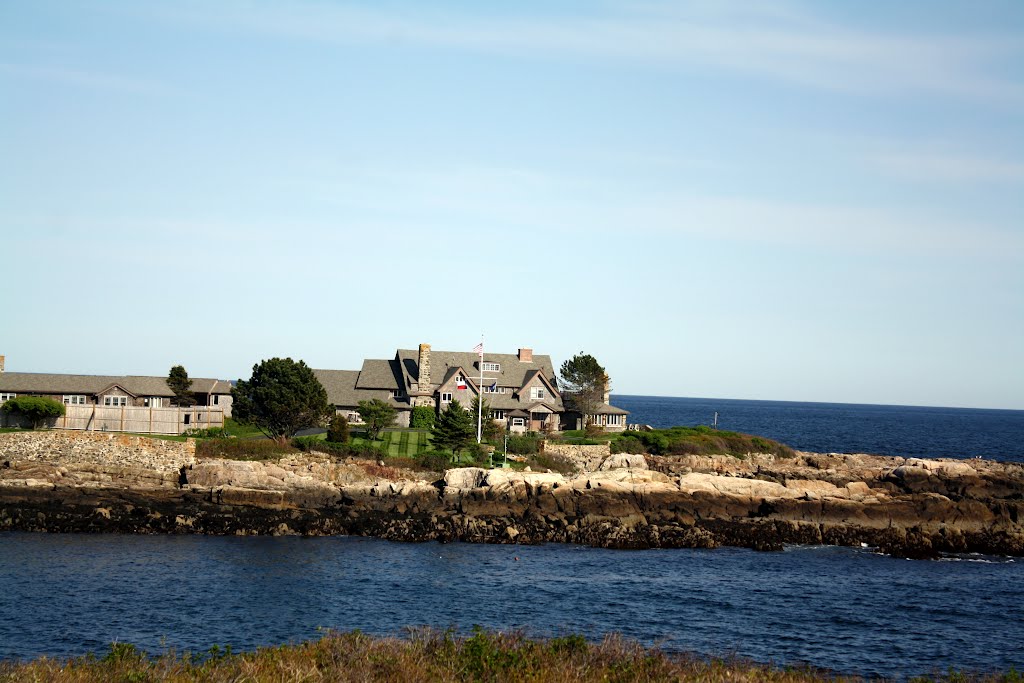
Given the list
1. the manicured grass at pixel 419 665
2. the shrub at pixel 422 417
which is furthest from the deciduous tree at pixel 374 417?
the manicured grass at pixel 419 665

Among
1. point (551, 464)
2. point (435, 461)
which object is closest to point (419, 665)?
point (435, 461)

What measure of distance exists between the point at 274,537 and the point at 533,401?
42322mm

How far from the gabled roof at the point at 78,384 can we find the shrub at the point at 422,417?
21527 mm

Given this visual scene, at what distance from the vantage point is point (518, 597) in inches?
1583

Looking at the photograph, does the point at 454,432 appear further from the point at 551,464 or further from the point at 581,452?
the point at 581,452

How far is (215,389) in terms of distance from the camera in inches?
3477

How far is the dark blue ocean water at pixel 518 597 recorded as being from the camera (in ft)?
111

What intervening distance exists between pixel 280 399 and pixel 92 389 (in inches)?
862

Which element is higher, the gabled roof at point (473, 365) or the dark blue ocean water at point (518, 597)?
the gabled roof at point (473, 365)

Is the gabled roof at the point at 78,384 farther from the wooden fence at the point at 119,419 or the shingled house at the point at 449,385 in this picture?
the shingled house at the point at 449,385

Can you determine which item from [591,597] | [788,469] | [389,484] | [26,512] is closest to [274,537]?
[389,484]

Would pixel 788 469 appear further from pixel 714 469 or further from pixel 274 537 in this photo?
pixel 274 537

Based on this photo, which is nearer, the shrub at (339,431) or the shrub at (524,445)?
the shrub at (339,431)

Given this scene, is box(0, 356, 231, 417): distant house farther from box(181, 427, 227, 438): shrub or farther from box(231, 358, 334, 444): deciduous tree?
box(231, 358, 334, 444): deciduous tree
